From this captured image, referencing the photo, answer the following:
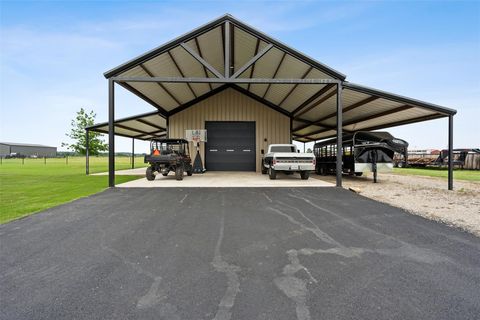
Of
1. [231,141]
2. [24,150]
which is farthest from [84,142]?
[24,150]

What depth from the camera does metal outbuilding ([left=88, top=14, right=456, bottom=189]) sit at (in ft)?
28.9

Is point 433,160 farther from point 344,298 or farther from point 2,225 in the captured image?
point 2,225

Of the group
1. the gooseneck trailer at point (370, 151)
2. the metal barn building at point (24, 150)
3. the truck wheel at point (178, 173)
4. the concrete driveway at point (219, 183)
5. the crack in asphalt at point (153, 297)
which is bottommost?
the crack in asphalt at point (153, 297)

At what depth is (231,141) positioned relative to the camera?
16734mm

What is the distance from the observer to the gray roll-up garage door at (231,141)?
16.7 meters

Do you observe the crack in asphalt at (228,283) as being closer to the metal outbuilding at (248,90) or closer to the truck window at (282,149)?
the metal outbuilding at (248,90)

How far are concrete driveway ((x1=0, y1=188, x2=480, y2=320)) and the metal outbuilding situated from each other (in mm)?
5336

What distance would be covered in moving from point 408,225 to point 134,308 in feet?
15.8

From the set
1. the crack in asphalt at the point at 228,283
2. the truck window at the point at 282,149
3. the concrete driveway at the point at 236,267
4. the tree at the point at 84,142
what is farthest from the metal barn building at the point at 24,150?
the crack in asphalt at the point at 228,283

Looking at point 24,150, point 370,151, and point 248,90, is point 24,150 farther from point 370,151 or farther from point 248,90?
point 370,151

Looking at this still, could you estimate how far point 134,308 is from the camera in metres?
1.90

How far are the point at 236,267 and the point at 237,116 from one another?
14.8 m

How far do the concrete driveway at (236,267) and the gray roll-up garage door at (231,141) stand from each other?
1201 cm

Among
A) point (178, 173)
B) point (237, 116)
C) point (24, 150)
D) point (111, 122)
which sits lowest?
point (178, 173)
